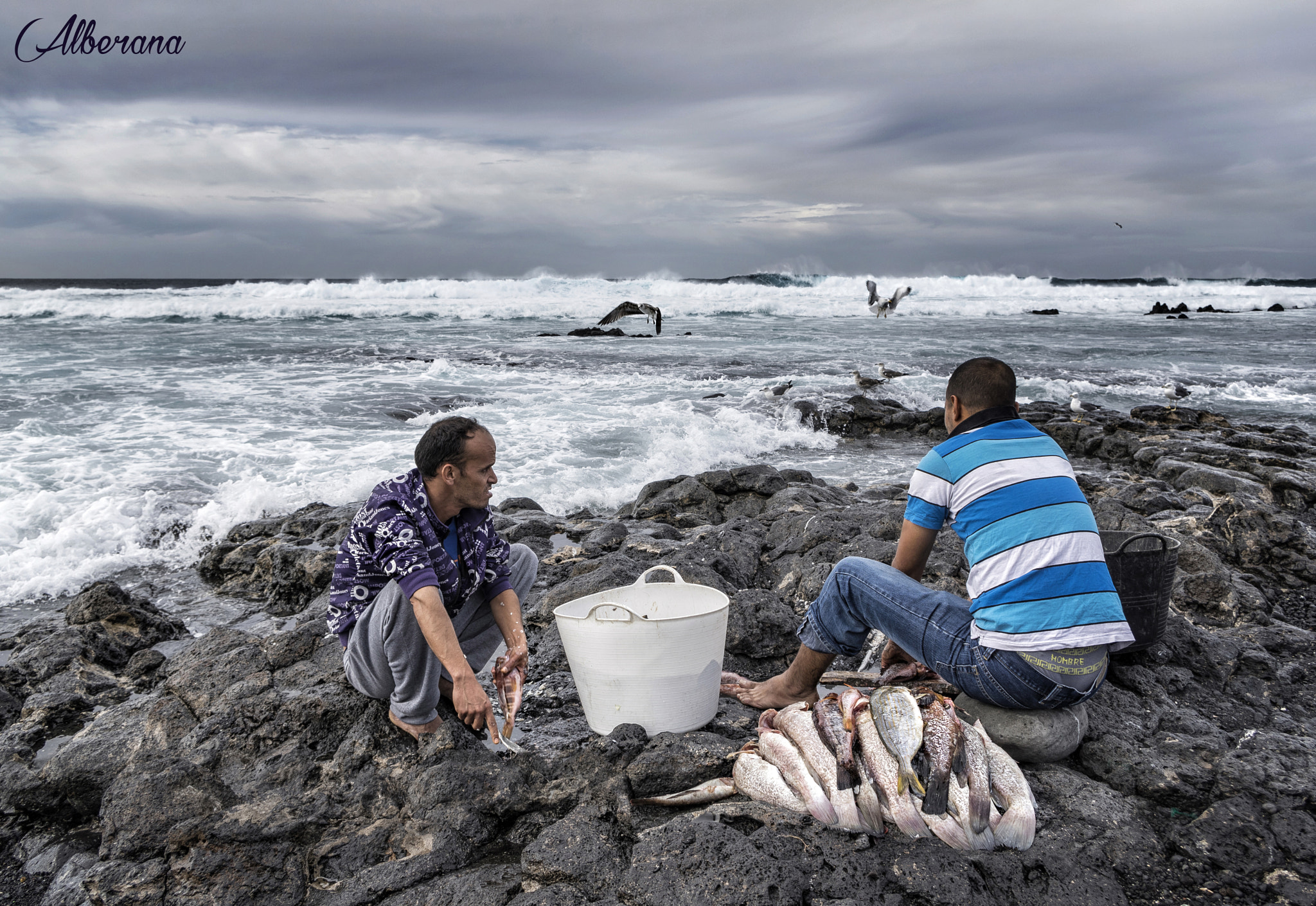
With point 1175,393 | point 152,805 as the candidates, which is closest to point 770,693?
point 152,805

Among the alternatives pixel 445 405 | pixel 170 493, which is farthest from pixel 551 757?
pixel 445 405

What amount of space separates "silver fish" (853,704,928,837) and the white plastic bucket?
0.61 m

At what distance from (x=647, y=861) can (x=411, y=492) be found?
1.33 metres

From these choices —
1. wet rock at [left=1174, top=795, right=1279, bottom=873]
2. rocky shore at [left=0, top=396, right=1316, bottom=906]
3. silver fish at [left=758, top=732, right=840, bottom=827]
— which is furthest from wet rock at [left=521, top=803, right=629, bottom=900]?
wet rock at [left=1174, top=795, right=1279, bottom=873]

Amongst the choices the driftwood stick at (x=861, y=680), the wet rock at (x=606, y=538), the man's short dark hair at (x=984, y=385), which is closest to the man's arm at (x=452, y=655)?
the driftwood stick at (x=861, y=680)

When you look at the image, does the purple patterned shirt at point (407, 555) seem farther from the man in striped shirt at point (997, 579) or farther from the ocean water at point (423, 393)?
the ocean water at point (423, 393)

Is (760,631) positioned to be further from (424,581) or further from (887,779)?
(424,581)

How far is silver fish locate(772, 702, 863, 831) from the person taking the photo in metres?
2.18

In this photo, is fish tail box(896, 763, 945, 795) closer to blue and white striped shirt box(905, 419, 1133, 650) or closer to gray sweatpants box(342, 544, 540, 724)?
blue and white striped shirt box(905, 419, 1133, 650)

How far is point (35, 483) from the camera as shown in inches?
297

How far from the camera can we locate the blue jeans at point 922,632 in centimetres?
243

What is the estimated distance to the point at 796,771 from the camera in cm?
233

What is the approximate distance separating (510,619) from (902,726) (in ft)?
4.52

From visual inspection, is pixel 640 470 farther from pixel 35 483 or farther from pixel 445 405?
pixel 35 483
